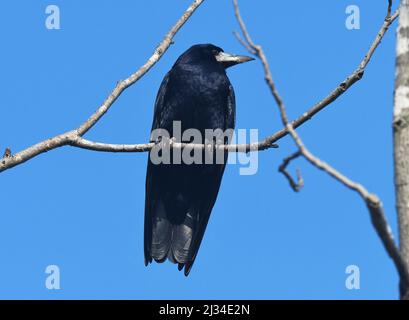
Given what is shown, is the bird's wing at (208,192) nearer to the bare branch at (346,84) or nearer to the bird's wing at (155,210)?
the bird's wing at (155,210)

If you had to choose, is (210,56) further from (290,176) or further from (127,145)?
(290,176)

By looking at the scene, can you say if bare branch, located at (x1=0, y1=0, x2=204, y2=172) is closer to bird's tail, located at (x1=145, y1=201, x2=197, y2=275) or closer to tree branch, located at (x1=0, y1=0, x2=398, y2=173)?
tree branch, located at (x1=0, y1=0, x2=398, y2=173)

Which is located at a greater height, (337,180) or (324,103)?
(324,103)

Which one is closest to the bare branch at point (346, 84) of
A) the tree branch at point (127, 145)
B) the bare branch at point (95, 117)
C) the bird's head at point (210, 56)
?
the tree branch at point (127, 145)

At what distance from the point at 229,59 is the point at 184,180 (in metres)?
1.79

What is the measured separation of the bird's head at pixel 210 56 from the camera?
8.95 m

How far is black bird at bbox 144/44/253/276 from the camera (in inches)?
319

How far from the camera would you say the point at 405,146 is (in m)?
2.81

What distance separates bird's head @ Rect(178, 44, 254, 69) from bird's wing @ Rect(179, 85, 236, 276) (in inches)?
27.1

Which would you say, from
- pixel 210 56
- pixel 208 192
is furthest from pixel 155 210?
pixel 210 56

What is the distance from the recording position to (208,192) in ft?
27.2
